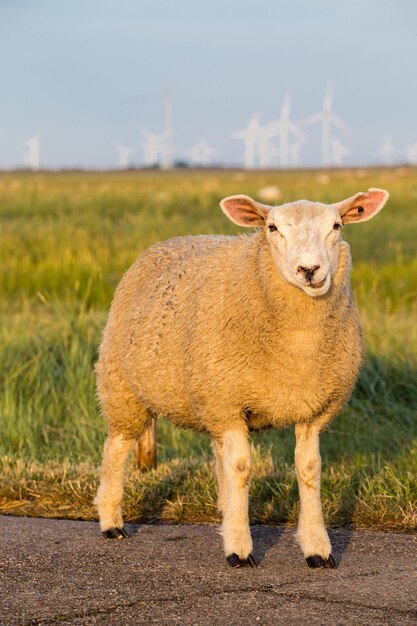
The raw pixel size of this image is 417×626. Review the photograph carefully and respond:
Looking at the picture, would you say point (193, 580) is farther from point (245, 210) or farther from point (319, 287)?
point (245, 210)

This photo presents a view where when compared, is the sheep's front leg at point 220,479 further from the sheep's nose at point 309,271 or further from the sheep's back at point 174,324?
the sheep's nose at point 309,271

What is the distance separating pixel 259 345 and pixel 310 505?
2.35ft

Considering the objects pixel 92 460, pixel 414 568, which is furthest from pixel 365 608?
pixel 92 460

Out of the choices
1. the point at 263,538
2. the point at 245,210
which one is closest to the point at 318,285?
the point at 245,210

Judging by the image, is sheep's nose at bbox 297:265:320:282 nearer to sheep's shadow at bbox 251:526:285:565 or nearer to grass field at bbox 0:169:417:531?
sheep's shadow at bbox 251:526:285:565

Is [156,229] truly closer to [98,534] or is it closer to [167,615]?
[98,534]

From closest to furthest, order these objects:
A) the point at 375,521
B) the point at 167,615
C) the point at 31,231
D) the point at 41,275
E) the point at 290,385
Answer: the point at 167,615 → the point at 290,385 → the point at 375,521 → the point at 41,275 → the point at 31,231

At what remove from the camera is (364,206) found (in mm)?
4629

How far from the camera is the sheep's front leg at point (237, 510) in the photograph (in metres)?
4.35

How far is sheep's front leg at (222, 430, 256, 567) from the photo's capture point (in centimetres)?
435

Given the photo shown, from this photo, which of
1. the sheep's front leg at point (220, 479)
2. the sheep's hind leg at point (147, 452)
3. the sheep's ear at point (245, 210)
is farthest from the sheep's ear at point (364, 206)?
the sheep's hind leg at point (147, 452)

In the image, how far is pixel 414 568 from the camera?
14.1 ft

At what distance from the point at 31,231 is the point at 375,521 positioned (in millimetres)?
12281

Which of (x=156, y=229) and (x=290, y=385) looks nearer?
(x=290, y=385)
